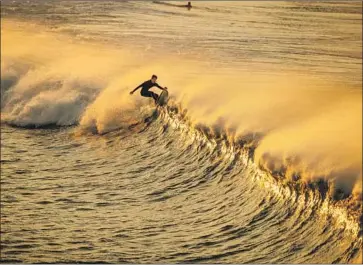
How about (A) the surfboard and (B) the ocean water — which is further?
(A) the surfboard

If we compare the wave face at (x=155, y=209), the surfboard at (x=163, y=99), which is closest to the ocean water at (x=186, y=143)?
the wave face at (x=155, y=209)

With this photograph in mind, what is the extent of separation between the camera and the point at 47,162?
15.5 m

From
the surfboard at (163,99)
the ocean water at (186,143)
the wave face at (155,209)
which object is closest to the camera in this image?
the wave face at (155,209)

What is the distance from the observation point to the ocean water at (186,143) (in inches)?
447

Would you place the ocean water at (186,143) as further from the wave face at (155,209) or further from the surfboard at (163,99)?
the surfboard at (163,99)

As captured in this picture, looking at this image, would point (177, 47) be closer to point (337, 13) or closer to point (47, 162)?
point (337, 13)

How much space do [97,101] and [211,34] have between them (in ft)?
29.5

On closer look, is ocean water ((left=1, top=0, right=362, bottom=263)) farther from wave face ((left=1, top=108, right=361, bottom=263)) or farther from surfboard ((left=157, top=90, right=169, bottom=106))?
surfboard ((left=157, top=90, right=169, bottom=106))

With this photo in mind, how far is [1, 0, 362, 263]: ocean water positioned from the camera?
11.3 m

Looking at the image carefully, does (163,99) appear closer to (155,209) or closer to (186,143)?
(186,143)

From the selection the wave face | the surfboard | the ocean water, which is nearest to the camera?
the wave face

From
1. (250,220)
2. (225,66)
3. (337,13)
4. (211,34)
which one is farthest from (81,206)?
(337,13)

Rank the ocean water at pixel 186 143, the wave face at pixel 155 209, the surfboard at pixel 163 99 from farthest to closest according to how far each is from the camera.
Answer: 1. the surfboard at pixel 163 99
2. the ocean water at pixel 186 143
3. the wave face at pixel 155 209

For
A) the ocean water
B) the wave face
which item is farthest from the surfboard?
the wave face
